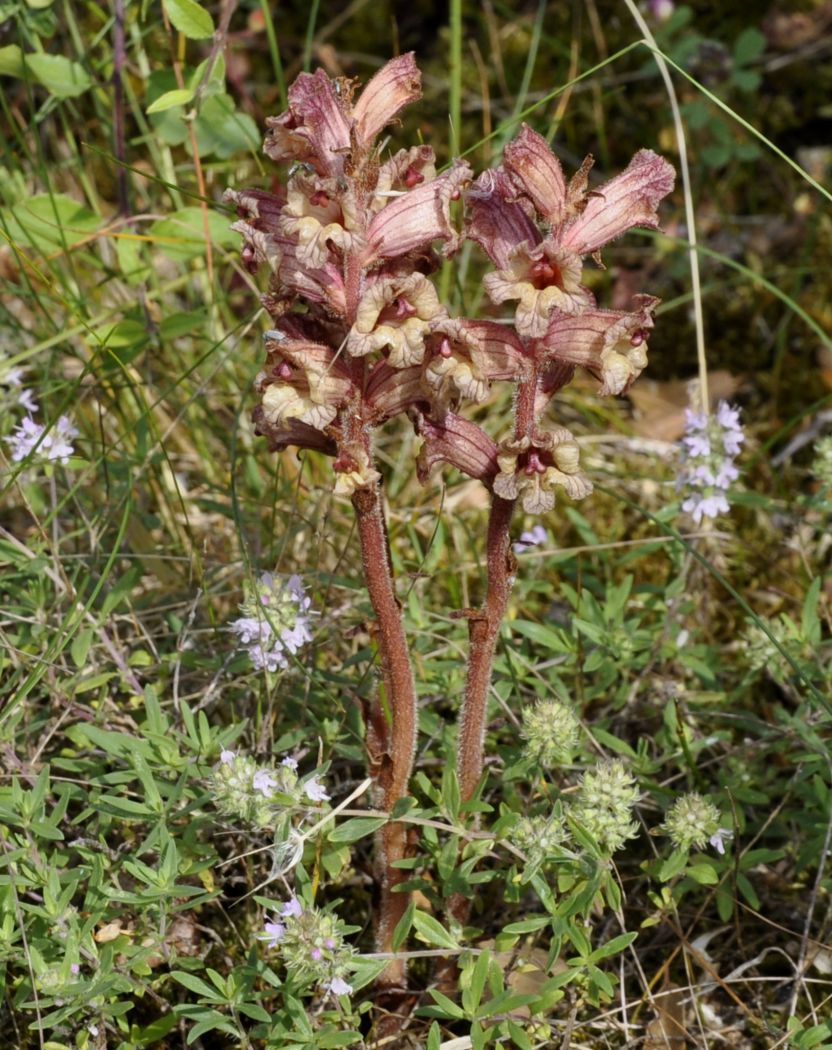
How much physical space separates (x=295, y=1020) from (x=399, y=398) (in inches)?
52.9

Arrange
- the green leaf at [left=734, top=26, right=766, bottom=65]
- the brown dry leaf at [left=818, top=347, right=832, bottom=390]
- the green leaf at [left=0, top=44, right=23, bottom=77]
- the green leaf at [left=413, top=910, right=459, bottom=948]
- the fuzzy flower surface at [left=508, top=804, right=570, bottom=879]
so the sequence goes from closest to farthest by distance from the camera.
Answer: the fuzzy flower surface at [left=508, top=804, right=570, bottom=879] < the green leaf at [left=413, top=910, right=459, bottom=948] < the green leaf at [left=0, top=44, right=23, bottom=77] < the brown dry leaf at [left=818, top=347, right=832, bottom=390] < the green leaf at [left=734, top=26, right=766, bottom=65]

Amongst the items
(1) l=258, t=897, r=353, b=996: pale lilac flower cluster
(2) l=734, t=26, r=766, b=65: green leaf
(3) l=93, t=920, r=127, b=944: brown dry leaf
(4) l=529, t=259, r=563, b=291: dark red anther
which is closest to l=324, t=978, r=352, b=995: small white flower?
(1) l=258, t=897, r=353, b=996: pale lilac flower cluster

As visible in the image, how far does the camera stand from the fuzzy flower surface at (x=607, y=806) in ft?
9.03

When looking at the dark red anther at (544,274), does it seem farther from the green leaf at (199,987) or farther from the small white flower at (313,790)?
the green leaf at (199,987)

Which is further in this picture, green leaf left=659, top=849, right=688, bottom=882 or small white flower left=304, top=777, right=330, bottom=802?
green leaf left=659, top=849, right=688, bottom=882

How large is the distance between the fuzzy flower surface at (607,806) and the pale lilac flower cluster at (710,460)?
3.48 feet

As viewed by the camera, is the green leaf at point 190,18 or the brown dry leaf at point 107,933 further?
the green leaf at point 190,18

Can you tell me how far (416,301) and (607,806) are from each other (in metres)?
1.21

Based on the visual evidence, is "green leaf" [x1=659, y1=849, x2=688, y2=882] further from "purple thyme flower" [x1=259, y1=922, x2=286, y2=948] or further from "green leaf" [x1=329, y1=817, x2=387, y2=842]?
"purple thyme flower" [x1=259, y1=922, x2=286, y2=948]

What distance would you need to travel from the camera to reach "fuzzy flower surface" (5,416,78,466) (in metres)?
3.44

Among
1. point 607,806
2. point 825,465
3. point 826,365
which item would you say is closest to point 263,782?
point 607,806

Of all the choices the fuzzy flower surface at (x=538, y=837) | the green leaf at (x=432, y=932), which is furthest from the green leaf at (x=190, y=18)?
the green leaf at (x=432, y=932)

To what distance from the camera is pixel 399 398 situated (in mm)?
2566

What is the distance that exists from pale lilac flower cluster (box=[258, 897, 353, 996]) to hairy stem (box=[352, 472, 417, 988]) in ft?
1.15
